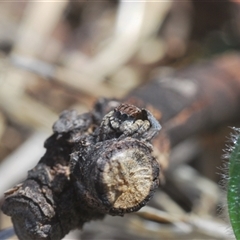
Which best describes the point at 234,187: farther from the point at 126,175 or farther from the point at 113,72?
the point at 113,72

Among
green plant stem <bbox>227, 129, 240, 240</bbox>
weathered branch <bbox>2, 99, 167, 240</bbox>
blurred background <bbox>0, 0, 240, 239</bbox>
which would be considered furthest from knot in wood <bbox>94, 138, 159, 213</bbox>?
blurred background <bbox>0, 0, 240, 239</bbox>

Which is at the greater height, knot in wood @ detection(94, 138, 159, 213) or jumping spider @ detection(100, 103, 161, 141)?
jumping spider @ detection(100, 103, 161, 141)

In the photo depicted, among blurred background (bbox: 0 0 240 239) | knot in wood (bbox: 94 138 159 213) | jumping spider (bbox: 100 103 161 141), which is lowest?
knot in wood (bbox: 94 138 159 213)

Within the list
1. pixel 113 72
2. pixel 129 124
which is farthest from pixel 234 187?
pixel 113 72

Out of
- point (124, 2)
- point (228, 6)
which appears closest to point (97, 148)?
point (124, 2)

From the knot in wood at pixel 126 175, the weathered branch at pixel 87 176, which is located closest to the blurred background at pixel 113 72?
the weathered branch at pixel 87 176

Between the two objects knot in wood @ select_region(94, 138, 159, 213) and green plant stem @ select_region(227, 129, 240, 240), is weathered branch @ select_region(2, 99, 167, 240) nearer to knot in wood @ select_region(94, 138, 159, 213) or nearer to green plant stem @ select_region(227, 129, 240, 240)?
knot in wood @ select_region(94, 138, 159, 213)
